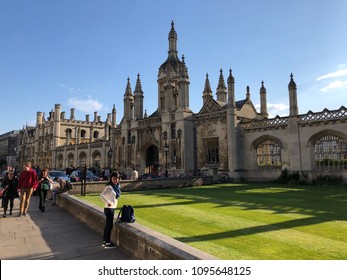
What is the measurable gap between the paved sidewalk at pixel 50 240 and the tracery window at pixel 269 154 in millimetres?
17969

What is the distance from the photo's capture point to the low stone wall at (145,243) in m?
3.93

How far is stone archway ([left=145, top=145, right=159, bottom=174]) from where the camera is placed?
103ft

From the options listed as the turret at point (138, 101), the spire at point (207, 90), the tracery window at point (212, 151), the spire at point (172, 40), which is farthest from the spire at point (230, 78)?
the spire at point (172, 40)

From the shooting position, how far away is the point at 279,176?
22172 mm

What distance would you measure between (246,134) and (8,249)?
836 inches

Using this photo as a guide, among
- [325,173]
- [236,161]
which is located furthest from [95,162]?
[325,173]

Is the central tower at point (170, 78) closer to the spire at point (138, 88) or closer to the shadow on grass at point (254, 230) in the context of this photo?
the spire at point (138, 88)

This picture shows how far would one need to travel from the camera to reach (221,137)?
1006 inches

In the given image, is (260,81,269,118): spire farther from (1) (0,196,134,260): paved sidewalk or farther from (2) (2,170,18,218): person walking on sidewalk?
(2) (2,170,18,218): person walking on sidewalk

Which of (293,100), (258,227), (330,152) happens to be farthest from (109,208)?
(293,100)

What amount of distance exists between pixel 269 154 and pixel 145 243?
68.7 feet

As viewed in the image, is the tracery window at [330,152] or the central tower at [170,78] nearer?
the tracery window at [330,152]

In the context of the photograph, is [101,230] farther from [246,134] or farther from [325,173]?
[246,134]

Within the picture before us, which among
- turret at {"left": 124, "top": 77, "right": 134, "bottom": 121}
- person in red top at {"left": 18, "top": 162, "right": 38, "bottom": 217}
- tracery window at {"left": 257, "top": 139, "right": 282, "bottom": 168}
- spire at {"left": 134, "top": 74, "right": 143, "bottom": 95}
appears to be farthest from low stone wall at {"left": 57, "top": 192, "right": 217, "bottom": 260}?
turret at {"left": 124, "top": 77, "right": 134, "bottom": 121}
